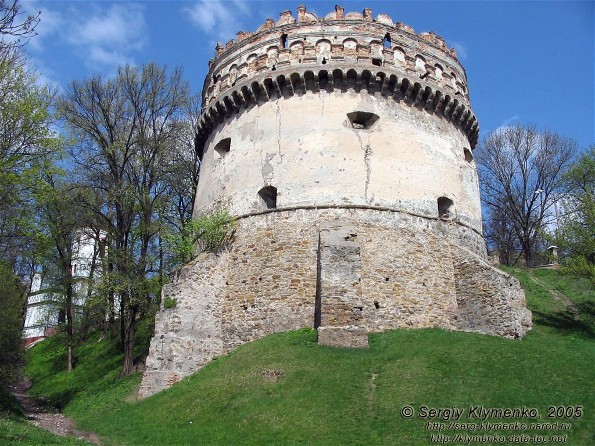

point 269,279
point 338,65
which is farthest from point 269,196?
point 338,65

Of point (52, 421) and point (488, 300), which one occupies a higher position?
point (488, 300)

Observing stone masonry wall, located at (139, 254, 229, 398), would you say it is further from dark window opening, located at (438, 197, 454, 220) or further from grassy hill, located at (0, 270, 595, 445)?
dark window opening, located at (438, 197, 454, 220)

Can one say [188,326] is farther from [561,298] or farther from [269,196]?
[561,298]

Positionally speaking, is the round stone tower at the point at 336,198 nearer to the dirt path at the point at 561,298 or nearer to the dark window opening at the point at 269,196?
the dark window opening at the point at 269,196

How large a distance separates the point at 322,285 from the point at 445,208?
609 cm

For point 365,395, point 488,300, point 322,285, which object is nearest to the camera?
point 365,395

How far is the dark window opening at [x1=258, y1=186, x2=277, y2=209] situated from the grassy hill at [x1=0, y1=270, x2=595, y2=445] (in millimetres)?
4584

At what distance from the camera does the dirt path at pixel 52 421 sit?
12062 millimetres

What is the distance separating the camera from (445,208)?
723 inches

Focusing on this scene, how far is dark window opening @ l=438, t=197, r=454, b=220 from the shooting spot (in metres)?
18.1

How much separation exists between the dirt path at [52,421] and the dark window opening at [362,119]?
11.4 meters

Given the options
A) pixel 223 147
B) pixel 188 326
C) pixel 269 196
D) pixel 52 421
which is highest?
pixel 223 147

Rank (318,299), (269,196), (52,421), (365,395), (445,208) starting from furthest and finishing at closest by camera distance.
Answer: (445,208), (269,196), (318,299), (52,421), (365,395)

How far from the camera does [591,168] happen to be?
21.5 metres
